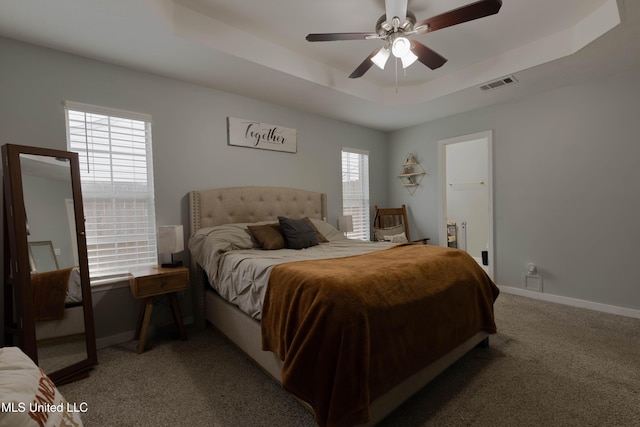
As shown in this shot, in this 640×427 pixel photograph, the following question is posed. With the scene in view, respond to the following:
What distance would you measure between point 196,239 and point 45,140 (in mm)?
1425

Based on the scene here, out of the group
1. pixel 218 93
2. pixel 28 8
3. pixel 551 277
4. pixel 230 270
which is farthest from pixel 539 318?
pixel 28 8

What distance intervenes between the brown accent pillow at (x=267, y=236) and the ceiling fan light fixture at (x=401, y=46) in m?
1.93

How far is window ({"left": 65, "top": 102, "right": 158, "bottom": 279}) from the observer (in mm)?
2588

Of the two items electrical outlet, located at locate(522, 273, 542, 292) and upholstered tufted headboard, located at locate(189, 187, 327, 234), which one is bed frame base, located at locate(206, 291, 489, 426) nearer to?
upholstered tufted headboard, located at locate(189, 187, 327, 234)

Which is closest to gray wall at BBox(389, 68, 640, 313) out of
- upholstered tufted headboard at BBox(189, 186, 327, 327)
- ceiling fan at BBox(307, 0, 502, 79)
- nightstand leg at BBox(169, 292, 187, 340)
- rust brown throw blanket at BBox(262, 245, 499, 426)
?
ceiling fan at BBox(307, 0, 502, 79)

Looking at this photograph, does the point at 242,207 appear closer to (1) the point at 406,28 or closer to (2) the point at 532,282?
(1) the point at 406,28

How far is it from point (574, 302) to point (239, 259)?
12.3ft

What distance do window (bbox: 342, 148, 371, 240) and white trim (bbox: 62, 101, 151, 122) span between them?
8.94 feet

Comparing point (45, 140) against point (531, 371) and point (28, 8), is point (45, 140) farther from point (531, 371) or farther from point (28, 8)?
point (531, 371)

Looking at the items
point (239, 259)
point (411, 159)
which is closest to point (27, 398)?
point (239, 259)

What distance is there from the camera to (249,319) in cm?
211

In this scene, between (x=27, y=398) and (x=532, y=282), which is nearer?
(x=27, y=398)

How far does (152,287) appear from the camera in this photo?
244 centimetres

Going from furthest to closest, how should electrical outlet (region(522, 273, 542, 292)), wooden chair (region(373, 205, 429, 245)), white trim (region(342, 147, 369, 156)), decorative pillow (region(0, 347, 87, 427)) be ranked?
wooden chair (region(373, 205, 429, 245)) → white trim (region(342, 147, 369, 156)) → electrical outlet (region(522, 273, 542, 292)) → decorative pillow (region(0, 347, 87, 427))
